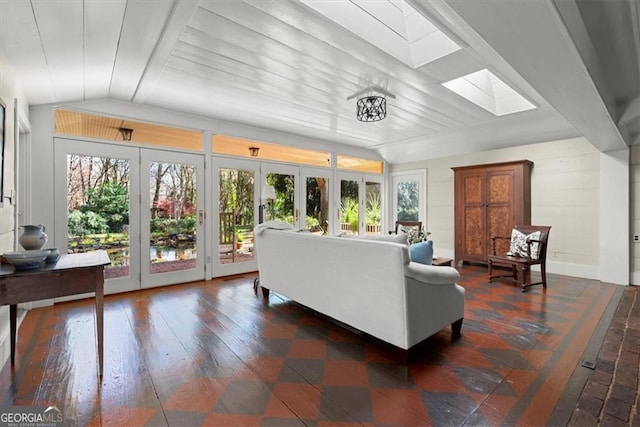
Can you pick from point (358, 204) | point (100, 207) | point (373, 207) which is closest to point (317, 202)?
point (358, 204)

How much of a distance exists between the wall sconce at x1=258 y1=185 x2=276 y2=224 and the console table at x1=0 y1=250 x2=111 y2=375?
2.95 m

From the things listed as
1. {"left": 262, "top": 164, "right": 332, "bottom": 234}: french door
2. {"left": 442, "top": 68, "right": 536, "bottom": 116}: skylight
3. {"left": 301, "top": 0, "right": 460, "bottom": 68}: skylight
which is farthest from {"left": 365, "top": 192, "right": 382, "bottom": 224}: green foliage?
{"left": 301, "top": 0, "right": 460, "bottom": 68}: skylight

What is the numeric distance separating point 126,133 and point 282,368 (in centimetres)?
366

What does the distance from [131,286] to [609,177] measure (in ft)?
22.7

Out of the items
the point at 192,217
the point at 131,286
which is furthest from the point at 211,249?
the point at 131,286

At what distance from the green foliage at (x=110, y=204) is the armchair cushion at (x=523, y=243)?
18.0 feet

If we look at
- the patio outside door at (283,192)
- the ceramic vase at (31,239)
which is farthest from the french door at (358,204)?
the ceramic vase at (31,239)

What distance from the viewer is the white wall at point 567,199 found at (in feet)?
14.8

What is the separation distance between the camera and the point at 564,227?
15.7 ft

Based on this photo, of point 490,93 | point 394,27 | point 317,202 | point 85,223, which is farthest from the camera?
point 317,202

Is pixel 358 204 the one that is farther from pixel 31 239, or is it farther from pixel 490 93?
pixel 31 239

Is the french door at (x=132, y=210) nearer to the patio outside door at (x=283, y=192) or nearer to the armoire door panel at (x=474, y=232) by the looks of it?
the patio outside door at (x=283, y=192)

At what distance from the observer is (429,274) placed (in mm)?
2111

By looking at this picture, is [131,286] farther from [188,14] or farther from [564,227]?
[564,227]
